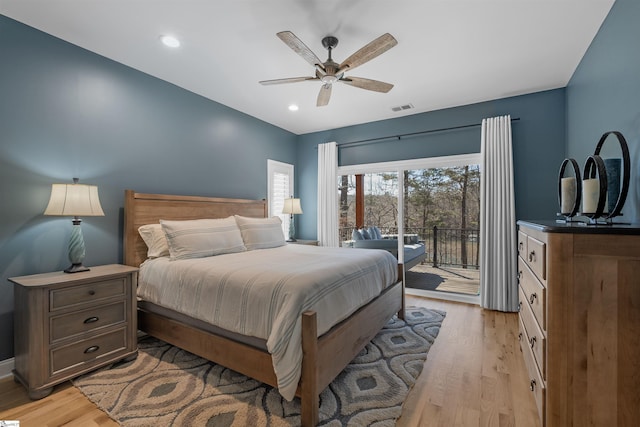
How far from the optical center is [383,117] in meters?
4.56

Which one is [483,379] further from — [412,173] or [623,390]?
[412,173]

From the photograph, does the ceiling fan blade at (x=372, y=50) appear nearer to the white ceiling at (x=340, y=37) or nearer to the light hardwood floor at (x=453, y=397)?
the white ceiling at (x=340, y=37)

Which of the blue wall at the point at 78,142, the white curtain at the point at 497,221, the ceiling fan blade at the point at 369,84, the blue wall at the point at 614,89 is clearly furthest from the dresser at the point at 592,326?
the blue wall at the point at 78,142

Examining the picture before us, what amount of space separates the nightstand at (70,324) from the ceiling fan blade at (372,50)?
8.27 ft

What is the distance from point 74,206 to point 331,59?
2.42 m

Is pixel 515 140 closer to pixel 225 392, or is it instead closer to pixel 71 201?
pixel 225 392

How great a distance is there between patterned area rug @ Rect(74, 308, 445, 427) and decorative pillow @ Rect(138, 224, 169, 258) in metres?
0.87

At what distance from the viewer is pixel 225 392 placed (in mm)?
1983

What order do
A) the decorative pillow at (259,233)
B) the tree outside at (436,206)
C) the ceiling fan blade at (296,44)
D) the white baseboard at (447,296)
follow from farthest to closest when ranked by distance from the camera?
the tree outside at (436,206) → the white baseboard at (447,296) → the decorative pillow at (259,233) → the ceiling fan blade at (296,44)

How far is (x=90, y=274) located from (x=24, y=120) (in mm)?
1371

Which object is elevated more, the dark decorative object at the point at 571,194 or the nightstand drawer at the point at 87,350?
the dark decorative object at the point at 571,194

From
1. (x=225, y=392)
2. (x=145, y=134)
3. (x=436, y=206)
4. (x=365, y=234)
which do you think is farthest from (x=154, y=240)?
(x=436, y=206)

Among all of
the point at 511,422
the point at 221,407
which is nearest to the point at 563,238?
the point at 511,422

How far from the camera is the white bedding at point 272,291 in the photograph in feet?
5.57
